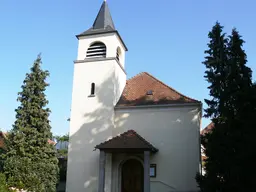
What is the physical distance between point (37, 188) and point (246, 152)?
10.4 metres

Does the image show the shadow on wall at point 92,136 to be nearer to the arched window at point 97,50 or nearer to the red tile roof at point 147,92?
the red tile roof at point 147,92

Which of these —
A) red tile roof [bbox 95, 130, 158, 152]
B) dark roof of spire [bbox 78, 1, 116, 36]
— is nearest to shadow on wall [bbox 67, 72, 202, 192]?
red tile roof [bbox 95, 130, 158, 152]

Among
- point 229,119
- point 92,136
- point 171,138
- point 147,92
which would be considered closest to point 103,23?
point 147,92

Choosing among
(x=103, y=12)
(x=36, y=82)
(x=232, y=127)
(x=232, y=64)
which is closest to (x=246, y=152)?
(x=232, y=127)

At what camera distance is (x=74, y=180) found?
49.8 ft

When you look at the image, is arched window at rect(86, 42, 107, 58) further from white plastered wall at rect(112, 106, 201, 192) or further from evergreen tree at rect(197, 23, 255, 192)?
evergreen tree at rect(197, 23, 255, 192)

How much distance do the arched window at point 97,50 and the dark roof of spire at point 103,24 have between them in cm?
76

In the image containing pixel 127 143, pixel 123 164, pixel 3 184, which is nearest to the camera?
pixel 3 184

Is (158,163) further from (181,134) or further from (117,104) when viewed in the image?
(117,104)

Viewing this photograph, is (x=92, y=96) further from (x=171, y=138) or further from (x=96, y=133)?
(x=171, y=138)

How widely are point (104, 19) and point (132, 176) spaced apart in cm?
1036

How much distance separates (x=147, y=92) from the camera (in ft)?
54.9

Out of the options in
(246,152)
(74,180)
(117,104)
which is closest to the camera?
(246,152)

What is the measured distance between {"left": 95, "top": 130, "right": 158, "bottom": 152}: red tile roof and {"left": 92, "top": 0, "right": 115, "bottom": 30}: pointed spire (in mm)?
7609
